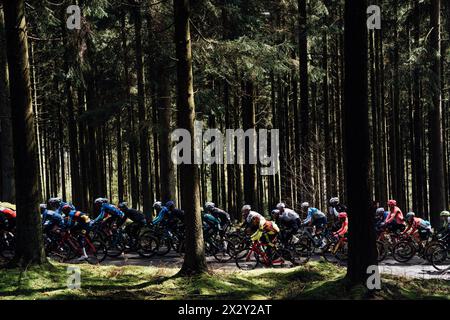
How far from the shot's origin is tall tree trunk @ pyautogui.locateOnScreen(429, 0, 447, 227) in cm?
2050

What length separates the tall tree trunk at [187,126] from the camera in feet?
39.1

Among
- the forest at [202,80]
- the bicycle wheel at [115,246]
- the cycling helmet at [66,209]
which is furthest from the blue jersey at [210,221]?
the cycling helmet at [66,209]

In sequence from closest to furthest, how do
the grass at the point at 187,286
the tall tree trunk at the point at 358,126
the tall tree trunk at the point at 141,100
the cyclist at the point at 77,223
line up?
the tall tree trunk at the point at 358,126, the grass at the point at 187,286, the cyclist at the point at 77,223, the tall tree trunk at the point at 141,100

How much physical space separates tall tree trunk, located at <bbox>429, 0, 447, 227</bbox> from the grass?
26.7ft

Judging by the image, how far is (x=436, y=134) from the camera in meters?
20.6

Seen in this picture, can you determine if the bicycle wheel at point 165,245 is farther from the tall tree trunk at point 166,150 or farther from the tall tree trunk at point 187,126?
the tall tree trunk at point 187,126

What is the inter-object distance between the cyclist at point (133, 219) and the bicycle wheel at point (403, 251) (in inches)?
345

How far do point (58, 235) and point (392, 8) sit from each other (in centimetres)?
2004

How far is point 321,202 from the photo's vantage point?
A: 76.6ft

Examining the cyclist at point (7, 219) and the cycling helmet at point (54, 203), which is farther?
the cycling helmet at point (54, 203)

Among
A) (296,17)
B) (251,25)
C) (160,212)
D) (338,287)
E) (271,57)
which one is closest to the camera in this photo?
(338,287)

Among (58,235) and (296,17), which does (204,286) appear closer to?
(58,235)

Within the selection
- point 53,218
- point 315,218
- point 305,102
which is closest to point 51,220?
point 53,218
